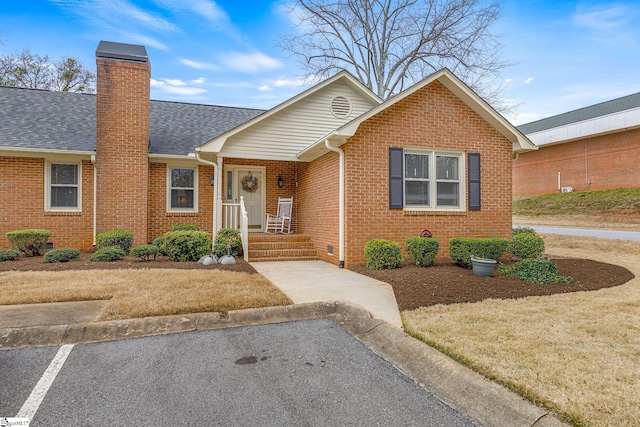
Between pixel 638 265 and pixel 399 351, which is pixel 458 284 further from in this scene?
pixel 638 265

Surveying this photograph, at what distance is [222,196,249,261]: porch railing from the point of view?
9.30 metres

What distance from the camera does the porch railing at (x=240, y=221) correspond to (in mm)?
9297

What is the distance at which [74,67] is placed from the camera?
2436cm

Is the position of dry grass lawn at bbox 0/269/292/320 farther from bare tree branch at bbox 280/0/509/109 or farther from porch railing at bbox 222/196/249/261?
bare tree branch at bbox 280/0/509/109

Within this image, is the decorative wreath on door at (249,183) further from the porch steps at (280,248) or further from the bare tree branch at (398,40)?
the bare tree branch at (398,40)

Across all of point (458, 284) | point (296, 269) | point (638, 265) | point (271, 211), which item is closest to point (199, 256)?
point (296, 269)

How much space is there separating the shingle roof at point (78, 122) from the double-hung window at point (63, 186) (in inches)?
27.1

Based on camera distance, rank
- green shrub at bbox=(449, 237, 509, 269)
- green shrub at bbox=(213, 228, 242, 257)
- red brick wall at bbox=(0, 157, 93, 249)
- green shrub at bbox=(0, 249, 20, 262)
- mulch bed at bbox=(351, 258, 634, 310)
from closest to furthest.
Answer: mulch bed at bbox=(351, 258, 634, 310), green shrub at bbox=(449, 237, 509, 269), green shrub at bbox=(0, 249, 20, 262), green shrub at bbox=(213, 228, 242, 257), red brick wall at bbox=(0, 157, 93, 249)

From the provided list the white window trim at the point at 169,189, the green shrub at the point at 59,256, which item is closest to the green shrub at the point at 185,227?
the white window trim at the point at 169,189

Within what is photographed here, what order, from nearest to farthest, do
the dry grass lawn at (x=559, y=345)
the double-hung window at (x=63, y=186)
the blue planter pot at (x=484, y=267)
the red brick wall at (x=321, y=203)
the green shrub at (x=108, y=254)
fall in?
the dry grass lawn at (x=559, y=345), the blue planter pot at (x=484, y=267), the green shrub at (x=108, y=254), the red brick wall at (x=321, y=203), the double-hung window at (x=63, y=186)

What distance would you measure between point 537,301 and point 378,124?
4911mm

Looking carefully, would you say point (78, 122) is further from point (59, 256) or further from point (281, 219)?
point (281, 219)

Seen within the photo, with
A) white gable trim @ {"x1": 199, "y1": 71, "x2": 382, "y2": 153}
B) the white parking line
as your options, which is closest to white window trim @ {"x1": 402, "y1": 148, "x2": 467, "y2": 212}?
white gable trim @ {"x1": 199, "y1": 71, "x2": 382, "y2": 153}

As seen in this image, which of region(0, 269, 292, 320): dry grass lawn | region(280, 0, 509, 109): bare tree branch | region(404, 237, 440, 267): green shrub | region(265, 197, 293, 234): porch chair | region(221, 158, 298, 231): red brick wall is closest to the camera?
region(0, 269, 292, 320): dry grass lawn
